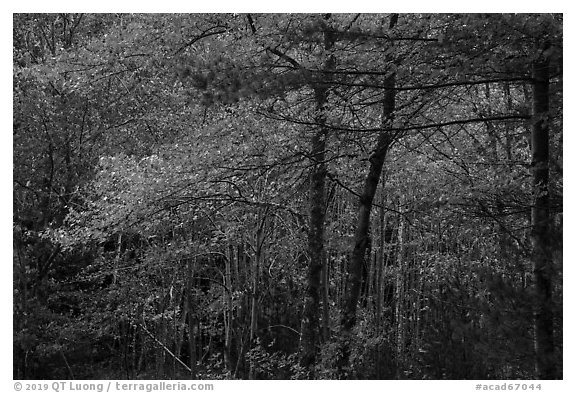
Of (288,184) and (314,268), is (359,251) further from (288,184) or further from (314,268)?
(288,184)

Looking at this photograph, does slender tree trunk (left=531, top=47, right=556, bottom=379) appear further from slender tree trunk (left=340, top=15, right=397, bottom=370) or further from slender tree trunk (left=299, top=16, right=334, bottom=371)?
slender tree trunk (left=299, top=16, right=334, bottom=371)

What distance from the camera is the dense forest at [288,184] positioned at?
14.8 feet

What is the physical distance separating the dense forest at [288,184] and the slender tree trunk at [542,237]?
12 millimetres

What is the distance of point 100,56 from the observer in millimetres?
7277

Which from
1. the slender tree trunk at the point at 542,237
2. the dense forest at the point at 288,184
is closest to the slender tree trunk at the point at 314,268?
the dense forest at the point at 288,184

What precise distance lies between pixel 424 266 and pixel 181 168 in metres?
5.44

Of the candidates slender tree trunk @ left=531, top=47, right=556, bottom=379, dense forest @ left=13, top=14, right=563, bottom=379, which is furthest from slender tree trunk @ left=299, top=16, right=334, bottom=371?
slender tree trunk @ left=531, top=47, right=556, bottom=379

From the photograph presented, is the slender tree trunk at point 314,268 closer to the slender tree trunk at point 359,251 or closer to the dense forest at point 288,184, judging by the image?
the dense forest at point 288,184

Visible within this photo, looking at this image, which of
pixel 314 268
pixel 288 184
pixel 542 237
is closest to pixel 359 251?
pixel 314 268

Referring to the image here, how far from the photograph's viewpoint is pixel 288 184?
8.08 meters

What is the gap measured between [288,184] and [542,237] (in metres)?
4.13
